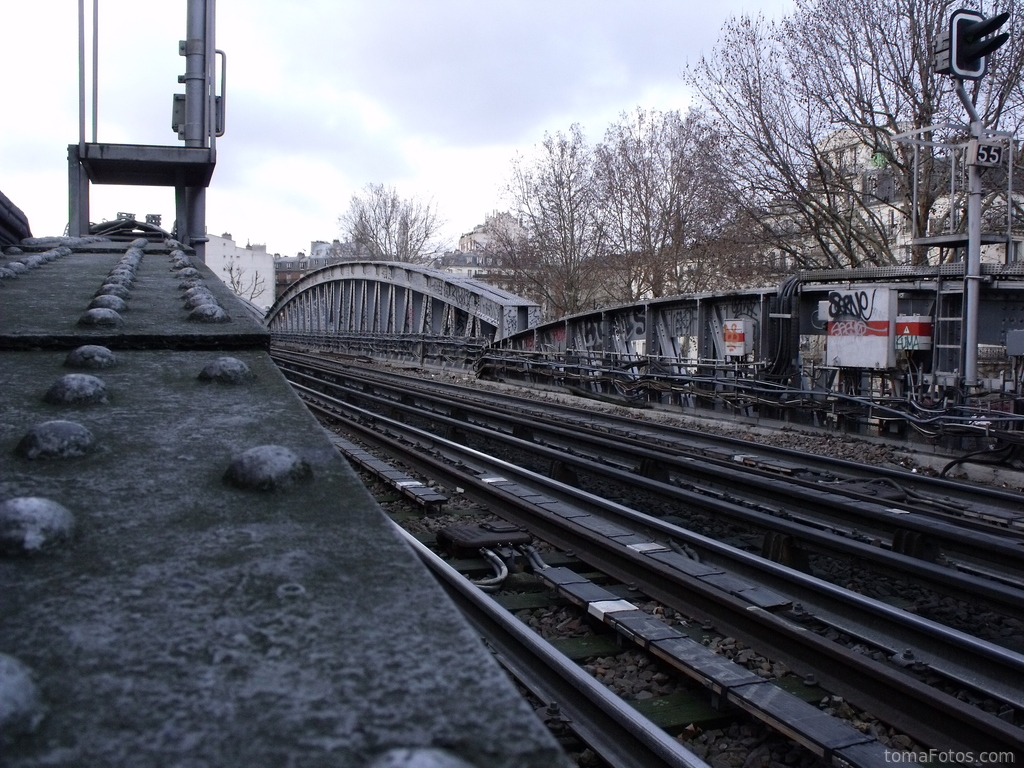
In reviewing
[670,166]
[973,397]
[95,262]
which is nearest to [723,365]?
[973,397]

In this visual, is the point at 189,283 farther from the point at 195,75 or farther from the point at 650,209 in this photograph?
the point at 650,209

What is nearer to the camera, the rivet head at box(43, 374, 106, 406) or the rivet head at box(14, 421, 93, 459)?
the rivet head at box(14, 421, 93, 459)

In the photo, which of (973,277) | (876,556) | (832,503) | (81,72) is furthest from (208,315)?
(973,277)

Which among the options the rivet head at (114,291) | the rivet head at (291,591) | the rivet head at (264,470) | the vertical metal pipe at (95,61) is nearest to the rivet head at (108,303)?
the rivet head at (114,291)

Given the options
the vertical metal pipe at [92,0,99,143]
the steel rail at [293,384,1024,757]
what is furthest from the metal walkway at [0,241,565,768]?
the vertical metal pipe at [92,0,99,143]

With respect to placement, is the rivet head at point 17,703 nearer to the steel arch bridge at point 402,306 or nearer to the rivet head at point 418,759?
the rivet head at point 418,759

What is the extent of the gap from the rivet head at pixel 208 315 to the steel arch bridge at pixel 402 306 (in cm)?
2388

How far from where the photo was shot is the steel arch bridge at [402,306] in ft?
94.4

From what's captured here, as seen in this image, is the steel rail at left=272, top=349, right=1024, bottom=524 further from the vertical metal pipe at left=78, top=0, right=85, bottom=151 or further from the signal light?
the vertical metal pipe at left=78, top=0, right=85, bottom=151

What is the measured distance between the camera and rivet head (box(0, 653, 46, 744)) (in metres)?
0.98

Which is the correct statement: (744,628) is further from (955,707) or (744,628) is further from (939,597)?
(939,597)

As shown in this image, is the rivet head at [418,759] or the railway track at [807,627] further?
the railway track at [807,627]

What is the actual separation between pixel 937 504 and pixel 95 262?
7.16 m

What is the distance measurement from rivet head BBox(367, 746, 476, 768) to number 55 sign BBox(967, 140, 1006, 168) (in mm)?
14239
